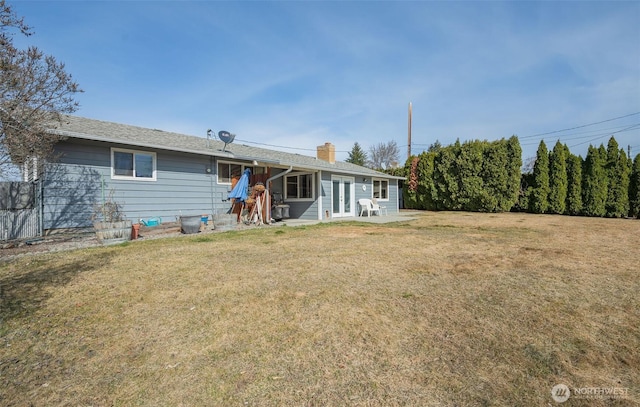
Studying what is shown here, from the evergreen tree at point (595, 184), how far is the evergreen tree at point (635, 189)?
1.07 meters

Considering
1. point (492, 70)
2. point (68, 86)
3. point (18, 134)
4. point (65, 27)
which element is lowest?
point (18, 134)

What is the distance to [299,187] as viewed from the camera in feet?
46.3

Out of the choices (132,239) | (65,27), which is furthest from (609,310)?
(65,27)

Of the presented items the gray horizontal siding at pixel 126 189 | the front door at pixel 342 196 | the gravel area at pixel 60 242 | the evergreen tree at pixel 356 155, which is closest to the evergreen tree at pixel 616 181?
the front door at pixel 342 196

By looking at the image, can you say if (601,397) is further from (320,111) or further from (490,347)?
(320,111)

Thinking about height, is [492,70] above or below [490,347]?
above

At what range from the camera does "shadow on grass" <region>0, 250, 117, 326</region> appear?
123 inches

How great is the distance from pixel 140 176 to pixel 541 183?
765 inches

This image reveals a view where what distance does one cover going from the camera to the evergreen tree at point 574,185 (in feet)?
51.5

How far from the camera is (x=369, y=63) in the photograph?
14633 mm

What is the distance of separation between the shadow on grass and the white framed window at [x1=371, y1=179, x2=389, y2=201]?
46.1ft

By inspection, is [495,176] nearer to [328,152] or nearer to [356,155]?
[328,152]

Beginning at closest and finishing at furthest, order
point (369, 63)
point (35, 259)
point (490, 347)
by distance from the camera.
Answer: point (490, 347) → point (35, 259) → point (369, 63)

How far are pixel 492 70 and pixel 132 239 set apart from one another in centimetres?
1774
